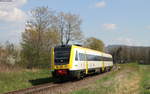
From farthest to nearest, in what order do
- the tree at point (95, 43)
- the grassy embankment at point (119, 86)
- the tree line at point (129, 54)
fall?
the tree line at point (129, 54) < the tree at point (95, 43) < the grassy embankment at point (119, 86)

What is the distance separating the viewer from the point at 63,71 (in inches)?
813

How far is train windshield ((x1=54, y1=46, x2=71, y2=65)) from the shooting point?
21.1 m

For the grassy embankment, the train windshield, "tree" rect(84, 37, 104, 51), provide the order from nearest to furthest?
the grassy embankment < the train windshield < "tree" rect(84, 37, 104, 51)

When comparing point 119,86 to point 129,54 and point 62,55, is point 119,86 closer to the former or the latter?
point 62,55

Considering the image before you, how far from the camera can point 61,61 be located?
2114 cm

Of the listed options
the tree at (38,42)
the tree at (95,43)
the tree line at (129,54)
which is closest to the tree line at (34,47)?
the tree at (38,42)

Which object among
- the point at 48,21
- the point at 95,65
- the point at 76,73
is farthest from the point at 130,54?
the point at 76,73

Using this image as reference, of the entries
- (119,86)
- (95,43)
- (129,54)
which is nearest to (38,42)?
(119,86)

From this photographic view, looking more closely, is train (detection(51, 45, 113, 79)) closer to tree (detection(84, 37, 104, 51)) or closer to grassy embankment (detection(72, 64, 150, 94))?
grassy embankment (detection(72, 64, 150, 94))

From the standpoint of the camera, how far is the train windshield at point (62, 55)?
69.1 feet

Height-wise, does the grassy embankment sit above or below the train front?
below

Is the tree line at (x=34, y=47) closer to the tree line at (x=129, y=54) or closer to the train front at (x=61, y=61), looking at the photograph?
the train front at (x=61, y=61)

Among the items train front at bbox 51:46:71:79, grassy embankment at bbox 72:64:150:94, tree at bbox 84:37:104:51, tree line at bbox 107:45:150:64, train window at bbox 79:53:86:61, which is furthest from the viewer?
tree line at bbox 107:45:150:64

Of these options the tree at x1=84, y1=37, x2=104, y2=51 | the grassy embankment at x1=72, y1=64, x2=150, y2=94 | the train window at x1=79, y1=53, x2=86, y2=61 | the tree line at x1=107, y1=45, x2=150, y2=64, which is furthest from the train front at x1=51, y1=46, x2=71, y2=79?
the tree line at x1=107, y1=45, x2=150, y2=64
